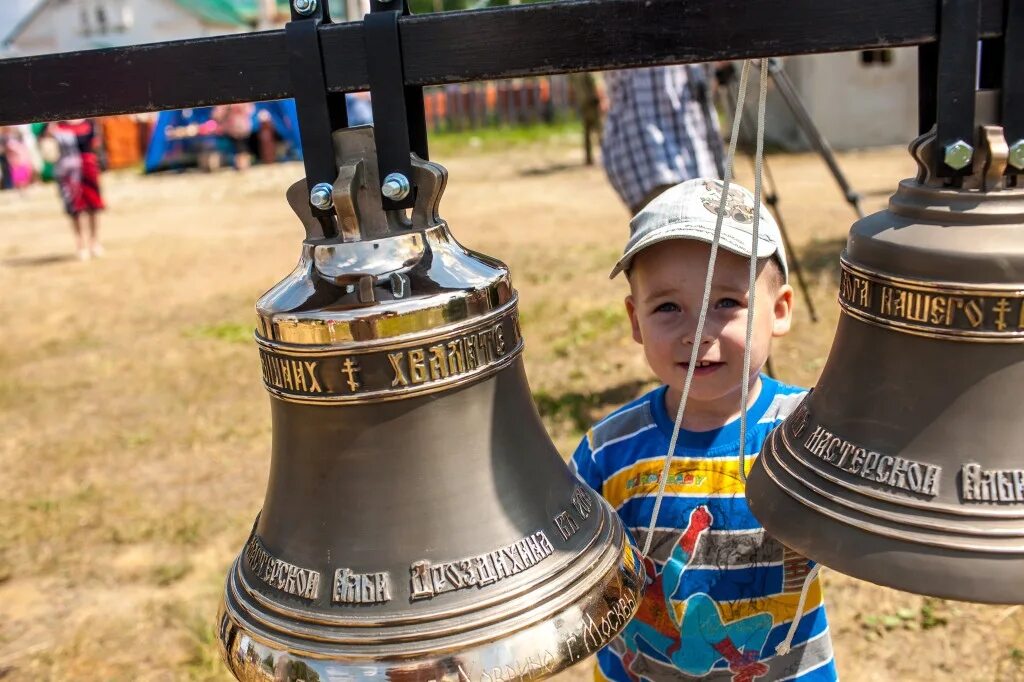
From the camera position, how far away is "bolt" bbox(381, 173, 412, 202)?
3.06 ft

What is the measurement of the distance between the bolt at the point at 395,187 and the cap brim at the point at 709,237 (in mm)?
749

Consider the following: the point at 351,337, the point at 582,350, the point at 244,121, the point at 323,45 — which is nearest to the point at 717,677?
the point at 351,337

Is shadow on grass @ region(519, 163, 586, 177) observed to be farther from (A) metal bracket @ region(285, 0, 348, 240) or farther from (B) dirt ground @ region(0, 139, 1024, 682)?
(A) metal bracket @ region(285, 0, 348, 240)

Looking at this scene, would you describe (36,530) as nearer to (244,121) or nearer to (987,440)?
(987,440)

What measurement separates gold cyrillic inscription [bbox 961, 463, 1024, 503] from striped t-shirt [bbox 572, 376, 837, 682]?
88 centimetres

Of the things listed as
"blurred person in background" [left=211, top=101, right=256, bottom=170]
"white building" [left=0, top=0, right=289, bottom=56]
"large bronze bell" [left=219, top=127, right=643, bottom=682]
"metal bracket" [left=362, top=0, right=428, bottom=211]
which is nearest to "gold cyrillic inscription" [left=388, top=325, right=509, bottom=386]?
"large bronze bell" [left=219, top=127, right=643, bottom=682]

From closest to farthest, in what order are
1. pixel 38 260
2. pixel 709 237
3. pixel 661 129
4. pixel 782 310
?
pixel 709 237, pixel 782 310, pixel 661 129, pixel 38 260

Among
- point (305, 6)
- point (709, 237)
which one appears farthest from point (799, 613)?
point (305, 6)

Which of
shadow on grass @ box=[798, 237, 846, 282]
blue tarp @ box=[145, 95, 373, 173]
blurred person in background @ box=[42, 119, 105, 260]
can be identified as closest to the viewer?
shadow on grass @ box=[798, 237, 846, 282]

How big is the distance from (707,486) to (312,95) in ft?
3.75

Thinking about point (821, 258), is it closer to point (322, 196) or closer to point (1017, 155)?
point (1017, 155)

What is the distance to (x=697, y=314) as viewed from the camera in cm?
170

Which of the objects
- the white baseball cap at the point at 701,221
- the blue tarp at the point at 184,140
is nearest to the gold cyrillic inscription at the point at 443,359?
the white baseball cap at the point at 701,221

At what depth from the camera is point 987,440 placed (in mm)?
915
